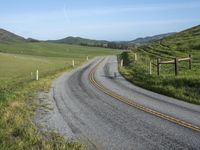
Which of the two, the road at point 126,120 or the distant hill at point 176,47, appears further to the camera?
the distant hill at point 176,47

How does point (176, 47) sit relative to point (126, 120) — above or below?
above

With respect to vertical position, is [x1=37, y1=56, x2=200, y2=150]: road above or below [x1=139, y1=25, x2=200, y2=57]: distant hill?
below

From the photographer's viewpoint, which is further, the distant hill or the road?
the distant hill

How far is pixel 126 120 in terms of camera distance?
15164mm

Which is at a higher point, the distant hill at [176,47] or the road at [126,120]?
the distant hill at [176,47]

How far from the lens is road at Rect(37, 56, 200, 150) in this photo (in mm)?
11984

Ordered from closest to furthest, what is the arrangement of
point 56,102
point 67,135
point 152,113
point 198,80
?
point 67,135 < point 152,113 < point 56,102 < point 198,80

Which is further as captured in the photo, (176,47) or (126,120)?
(176,47)

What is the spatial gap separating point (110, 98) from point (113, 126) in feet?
22.8

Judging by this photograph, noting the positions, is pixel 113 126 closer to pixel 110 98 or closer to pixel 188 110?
pixel 188 110

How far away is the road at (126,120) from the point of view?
39.3 feet

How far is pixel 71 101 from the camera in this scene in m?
20.5

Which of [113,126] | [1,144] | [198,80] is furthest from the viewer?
[198,80]

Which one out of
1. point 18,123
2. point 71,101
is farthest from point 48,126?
point 71,101
